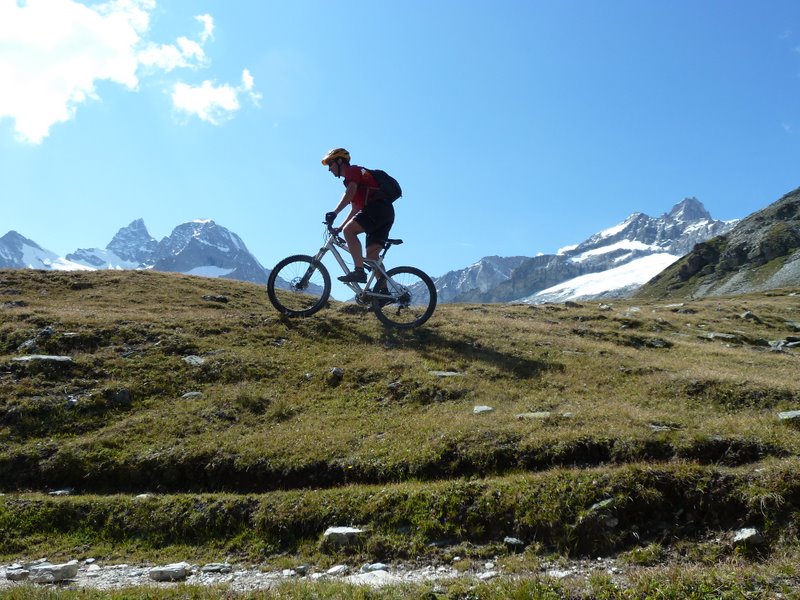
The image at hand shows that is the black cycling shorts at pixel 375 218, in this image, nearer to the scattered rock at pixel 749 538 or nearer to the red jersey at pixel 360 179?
the red jersey at pixel 360 179

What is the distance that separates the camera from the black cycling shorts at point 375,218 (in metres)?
17.4

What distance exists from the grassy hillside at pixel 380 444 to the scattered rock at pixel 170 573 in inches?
22.2

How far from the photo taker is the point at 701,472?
8.13 metres

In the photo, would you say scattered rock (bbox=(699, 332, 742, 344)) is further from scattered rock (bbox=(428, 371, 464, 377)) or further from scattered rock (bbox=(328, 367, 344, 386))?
scattered rock (bbox=(328, 367, 344, 386))

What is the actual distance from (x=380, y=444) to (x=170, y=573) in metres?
4.27

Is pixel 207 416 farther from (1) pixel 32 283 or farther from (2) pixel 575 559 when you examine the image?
(1) pixel 32 283

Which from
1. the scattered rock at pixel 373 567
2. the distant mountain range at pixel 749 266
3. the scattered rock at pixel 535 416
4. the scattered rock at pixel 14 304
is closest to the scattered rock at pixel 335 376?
the scattered rock at pixel 535 416

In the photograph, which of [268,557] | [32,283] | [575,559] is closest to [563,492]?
[575,559]

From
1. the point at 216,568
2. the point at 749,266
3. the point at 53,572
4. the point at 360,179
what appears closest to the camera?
the point at 53,572

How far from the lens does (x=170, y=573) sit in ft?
24.1

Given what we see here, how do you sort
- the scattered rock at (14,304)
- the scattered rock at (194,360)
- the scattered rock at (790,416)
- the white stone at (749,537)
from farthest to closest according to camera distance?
1. the scattered rock at (14,304)
2. the scattered rock at (194,360)
3. the scattered rock at (790,416)
4. the white stone at (749,537)

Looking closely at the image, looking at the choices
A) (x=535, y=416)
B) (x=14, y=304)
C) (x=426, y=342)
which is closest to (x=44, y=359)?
(x=14, y=304)

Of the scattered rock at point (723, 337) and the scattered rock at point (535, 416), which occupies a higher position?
the scattered rock at point (723, 337)

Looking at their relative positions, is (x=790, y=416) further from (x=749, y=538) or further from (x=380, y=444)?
(x=380, y=444)
